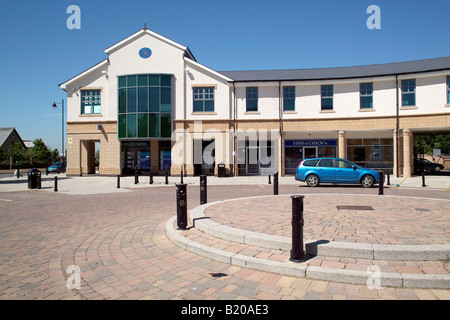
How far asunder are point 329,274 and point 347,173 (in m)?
13.4

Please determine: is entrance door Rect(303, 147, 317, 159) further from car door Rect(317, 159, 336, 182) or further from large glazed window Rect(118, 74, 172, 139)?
large glazed window Rect(118, 74, 172, 139)

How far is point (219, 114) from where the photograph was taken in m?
24.8

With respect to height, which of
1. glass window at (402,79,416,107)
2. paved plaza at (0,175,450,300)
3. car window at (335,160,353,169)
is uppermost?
glass window at (402,79,416,107)

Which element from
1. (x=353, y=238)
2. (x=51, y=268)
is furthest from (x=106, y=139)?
(x=353, y=238)

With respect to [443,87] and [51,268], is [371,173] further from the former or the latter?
[51,268]

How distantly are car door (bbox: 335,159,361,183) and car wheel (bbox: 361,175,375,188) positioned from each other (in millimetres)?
334

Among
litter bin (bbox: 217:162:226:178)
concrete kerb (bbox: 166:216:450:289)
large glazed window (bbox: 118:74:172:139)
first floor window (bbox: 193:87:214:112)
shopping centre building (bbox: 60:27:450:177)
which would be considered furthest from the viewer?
first floor window (bbox: 193:87:214:112)

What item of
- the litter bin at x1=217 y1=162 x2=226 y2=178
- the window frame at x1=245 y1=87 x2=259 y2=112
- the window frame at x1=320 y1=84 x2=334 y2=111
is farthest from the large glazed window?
the window frame at x1=320 y1=84 x2=334 y2=111

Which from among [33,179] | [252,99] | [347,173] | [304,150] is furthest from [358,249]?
[304,150]

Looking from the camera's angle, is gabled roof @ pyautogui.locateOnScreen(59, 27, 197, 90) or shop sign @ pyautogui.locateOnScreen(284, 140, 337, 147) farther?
shop sign @ pyautogui.locateOnScreen(284, 140, 337, 147)

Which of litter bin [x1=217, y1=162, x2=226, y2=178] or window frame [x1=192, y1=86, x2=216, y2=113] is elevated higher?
window frame [x1=192, y1=86, x2=216, y2=113]

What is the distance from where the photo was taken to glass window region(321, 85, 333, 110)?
24109mm

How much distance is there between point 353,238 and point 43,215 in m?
8.33

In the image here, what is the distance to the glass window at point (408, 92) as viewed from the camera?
22094 millimetres
